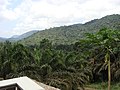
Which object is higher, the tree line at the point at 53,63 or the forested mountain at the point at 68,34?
the forested mountain at the point at 68,34

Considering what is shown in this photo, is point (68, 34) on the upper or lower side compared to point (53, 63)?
upper

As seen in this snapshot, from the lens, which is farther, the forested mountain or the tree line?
the forested mountain

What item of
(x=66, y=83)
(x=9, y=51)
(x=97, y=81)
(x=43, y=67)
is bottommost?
(x=97, y=81)

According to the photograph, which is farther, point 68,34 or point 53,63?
point 68,34

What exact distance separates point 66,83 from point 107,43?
384 centimetres

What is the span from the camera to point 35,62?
58.9 ft

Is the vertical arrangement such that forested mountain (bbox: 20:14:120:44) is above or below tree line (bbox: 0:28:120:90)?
above

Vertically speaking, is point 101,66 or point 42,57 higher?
point 42,57

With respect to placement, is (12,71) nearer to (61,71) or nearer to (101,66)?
(61,71)

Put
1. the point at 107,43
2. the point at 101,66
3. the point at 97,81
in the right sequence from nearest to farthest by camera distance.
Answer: the point at 107,43, the point at 101,66, the point at 97,81

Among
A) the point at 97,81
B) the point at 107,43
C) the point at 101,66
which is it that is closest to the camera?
the point at 107,43

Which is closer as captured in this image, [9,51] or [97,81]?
[9,51]

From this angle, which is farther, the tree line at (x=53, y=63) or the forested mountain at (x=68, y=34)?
the forested mountain at (x=68, y=34)

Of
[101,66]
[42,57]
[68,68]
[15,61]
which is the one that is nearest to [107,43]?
[68,68]
